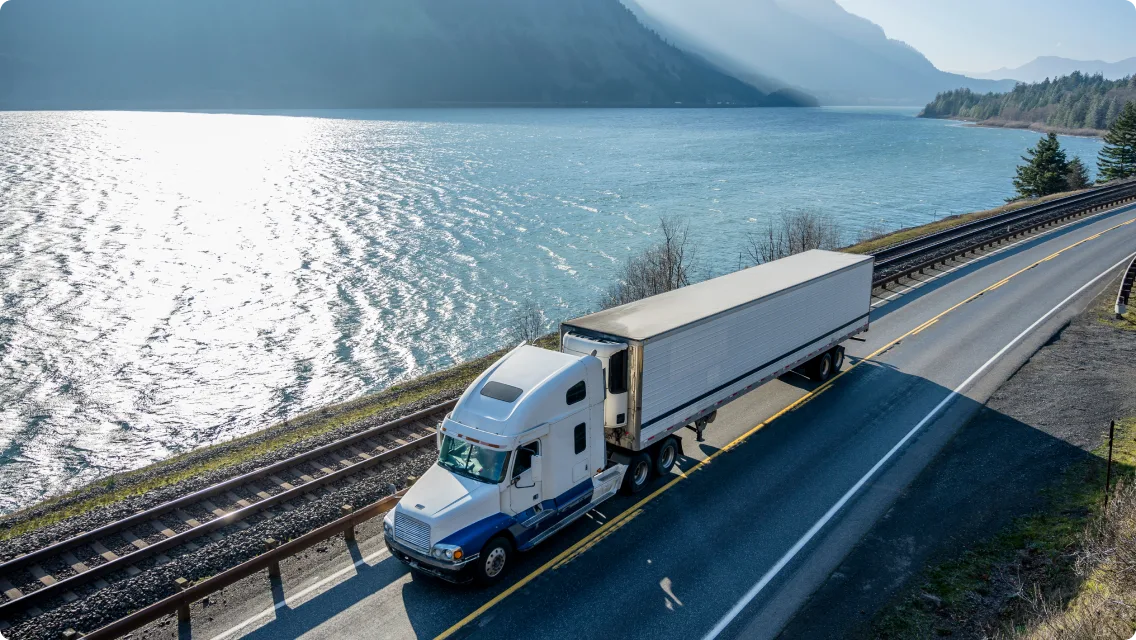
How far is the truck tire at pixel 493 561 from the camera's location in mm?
12984

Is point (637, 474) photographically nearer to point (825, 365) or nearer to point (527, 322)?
point (825, 365)

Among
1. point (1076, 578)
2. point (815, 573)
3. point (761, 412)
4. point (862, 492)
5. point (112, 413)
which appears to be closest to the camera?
point (1076, 578)

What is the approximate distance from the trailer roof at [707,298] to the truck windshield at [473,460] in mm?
3917

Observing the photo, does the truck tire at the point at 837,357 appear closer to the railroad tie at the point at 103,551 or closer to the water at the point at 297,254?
the railroad tie at the point at 103,551

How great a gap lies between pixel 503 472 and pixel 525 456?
539 mm

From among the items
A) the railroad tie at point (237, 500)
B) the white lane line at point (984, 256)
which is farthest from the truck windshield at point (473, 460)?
the white lane line at point (984, 256)

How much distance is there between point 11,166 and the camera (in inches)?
4038

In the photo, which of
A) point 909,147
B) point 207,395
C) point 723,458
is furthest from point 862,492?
point 909,147

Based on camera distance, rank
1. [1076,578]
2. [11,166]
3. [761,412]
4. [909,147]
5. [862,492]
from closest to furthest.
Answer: [1076,578] < [862,492] < [761,412] < [11,166] < [909,147]

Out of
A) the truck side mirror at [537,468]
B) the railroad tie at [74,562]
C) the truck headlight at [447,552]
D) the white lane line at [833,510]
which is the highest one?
A: the truck side mirror at [537,468]

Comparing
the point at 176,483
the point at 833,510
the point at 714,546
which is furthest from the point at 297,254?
the point at 833,510

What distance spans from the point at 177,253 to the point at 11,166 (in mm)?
65000

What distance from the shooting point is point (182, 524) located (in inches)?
616

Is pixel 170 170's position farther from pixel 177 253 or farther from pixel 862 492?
pixel 862 492
